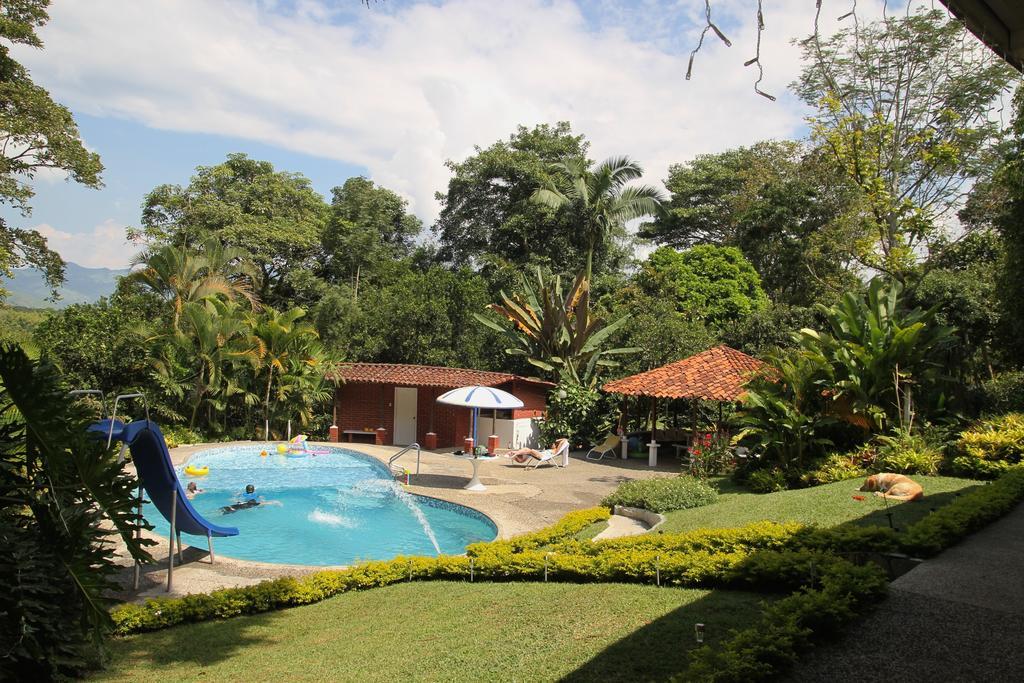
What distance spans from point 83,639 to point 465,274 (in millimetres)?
23457

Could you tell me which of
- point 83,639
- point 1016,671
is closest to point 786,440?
point 1016,671

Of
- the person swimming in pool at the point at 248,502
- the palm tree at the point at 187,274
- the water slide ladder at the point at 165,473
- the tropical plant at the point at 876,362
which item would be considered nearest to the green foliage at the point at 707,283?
the tropical plant at the point at 876,362

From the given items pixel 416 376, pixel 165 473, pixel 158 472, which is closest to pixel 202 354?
pixel 416 376

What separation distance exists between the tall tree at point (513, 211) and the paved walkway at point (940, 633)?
25.1 m

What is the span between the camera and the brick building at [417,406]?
2298 cm

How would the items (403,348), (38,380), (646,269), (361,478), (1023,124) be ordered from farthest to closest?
(646,269) < (403,348) < (361,478) < (1023,124) < (38,380)

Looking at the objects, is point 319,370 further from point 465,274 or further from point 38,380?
point 38,380

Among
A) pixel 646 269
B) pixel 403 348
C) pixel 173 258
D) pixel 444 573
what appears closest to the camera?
pixel 444 573

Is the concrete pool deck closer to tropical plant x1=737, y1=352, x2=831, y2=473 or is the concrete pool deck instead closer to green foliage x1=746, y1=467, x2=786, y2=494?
green foliage x1=746, y1=467, x2=786, y2=494

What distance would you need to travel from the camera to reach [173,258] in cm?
2212

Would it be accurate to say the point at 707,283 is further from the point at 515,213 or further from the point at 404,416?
the point at 404,416

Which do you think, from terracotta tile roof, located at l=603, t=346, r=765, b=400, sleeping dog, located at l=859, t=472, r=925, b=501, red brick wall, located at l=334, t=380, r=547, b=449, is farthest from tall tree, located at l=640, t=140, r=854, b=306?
sleeping dog, located at l=859, t=472, r=925, b=501

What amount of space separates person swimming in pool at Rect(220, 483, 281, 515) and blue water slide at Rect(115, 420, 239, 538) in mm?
4925

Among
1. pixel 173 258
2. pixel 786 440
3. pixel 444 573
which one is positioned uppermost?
pixel 173 258
